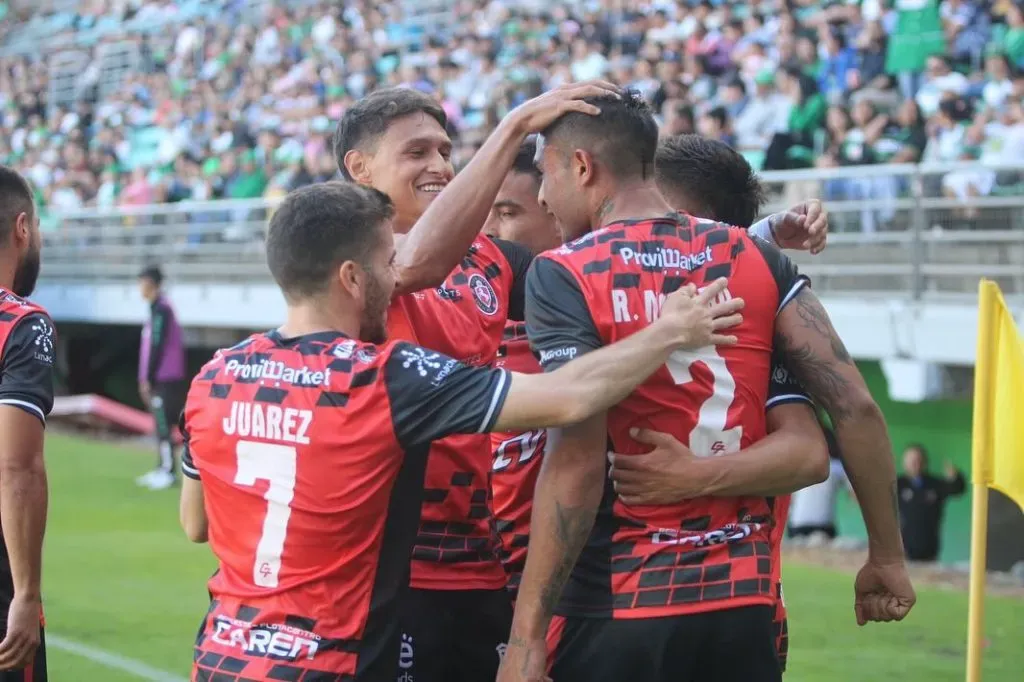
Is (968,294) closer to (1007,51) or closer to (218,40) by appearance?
(1007,51)

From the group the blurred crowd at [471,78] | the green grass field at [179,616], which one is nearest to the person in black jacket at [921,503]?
the green grass field at [179,616]

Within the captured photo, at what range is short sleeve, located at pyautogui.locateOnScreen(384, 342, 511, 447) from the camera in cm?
298

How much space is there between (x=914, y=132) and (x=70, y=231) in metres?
15.9

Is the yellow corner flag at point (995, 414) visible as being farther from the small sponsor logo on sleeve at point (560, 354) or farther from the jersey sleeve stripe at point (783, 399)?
the small sponsor logo on sleeve at point (560, 354)

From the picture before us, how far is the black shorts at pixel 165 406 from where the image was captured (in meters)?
15.2

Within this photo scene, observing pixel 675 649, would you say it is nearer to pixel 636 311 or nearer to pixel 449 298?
pixel 636 311

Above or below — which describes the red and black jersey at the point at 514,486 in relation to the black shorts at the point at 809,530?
above

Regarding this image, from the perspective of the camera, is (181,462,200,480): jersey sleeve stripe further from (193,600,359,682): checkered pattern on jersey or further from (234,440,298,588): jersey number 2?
(193,600,359,682): checkered pattern on jersey

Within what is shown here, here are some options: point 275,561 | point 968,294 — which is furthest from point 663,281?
point 968,294

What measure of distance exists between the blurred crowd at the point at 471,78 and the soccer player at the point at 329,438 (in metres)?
8.63

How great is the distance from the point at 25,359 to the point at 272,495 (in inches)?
51.9

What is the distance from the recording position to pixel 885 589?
11.7 ft

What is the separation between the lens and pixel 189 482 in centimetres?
337

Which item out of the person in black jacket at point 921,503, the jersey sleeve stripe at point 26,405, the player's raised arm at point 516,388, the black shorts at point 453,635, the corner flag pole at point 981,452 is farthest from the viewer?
the person in black jacket at point 921,503
